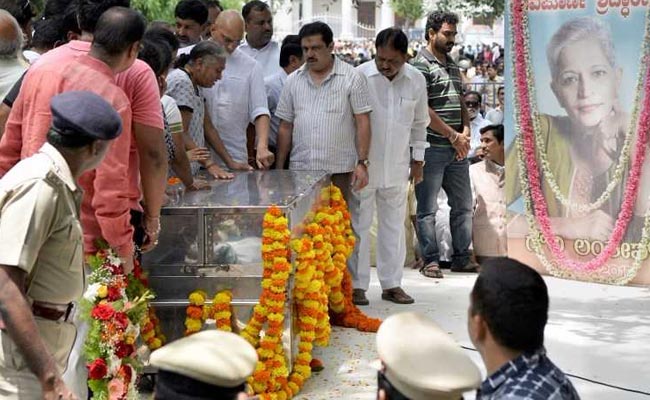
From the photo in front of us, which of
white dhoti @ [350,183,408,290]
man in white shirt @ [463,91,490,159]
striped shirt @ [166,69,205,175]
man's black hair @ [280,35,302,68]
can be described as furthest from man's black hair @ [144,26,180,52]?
man in white shirt @ [463,91,490,159]

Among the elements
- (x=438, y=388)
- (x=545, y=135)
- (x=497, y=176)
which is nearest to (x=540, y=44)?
(x=545, y=135)

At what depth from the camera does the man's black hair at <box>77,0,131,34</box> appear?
5055 millimetres

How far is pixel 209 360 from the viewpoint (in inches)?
99.8

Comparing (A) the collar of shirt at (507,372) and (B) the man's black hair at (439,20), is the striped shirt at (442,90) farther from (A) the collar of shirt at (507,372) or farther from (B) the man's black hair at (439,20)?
(A) the collar of shirt at (507,372)

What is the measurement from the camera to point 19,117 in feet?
15.3

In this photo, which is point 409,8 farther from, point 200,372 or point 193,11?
point 200,372

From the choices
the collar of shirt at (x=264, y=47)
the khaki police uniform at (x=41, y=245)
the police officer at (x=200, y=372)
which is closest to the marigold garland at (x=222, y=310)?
the khaki police uniform at (x=41, y=245)

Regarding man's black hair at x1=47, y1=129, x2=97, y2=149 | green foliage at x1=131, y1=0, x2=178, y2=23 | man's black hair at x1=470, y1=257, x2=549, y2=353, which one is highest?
green foliage at x1=131, y1=0, x2=178, y2=23

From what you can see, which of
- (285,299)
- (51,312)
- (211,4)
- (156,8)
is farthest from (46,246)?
(156,8)

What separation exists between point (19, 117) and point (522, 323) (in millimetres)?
2617

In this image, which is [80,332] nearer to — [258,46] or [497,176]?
[258,46]

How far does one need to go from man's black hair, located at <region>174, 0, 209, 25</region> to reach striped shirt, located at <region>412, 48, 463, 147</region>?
175cm

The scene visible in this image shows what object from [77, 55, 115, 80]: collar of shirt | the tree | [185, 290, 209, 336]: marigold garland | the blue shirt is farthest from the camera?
the tree

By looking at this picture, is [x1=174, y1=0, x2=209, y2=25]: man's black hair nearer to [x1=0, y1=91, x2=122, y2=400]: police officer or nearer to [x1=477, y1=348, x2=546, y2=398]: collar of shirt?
[x1=0, y1=91, x2=122, y2=400]: police officer
